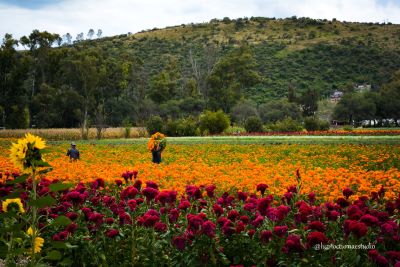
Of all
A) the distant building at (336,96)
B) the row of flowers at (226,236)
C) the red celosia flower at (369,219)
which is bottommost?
the row of flowers at (226,236)

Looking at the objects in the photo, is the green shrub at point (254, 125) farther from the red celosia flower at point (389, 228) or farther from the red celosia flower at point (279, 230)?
the red celosia flower at point (279, 230)

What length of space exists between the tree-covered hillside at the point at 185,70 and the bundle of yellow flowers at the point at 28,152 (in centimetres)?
3956

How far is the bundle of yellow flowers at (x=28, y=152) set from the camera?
11.9 feet

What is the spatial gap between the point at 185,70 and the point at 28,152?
87.1 meters

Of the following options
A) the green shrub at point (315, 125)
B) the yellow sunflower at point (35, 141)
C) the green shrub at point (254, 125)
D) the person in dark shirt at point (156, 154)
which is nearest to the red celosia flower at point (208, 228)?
the yellow sunflower at point (35, 141)

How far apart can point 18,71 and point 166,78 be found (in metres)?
23.9

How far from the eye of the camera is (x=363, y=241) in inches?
201

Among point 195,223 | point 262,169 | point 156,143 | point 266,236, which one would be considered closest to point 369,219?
point 266,236

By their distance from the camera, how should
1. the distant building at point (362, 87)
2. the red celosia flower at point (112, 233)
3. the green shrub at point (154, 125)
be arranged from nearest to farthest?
the red celosia flower at point (112, 233) < the green shrub at point (154, 125) < the distant building at point (362, 87)

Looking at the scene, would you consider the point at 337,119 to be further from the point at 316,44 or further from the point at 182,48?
the point at 182,48

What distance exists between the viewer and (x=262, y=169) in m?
12.4

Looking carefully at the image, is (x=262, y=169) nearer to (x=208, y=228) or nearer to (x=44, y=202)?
(x=208, y=228)

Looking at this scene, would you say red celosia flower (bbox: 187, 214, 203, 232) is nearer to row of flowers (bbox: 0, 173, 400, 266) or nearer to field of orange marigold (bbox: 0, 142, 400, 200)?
row of flowers (bbox: 0, 173, 400, 266)

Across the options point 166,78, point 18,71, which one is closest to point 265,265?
point 18,71
